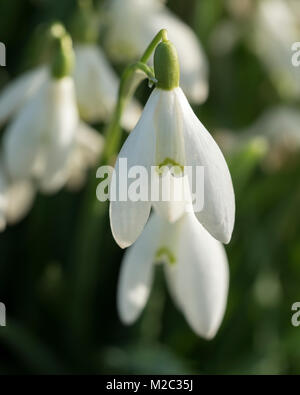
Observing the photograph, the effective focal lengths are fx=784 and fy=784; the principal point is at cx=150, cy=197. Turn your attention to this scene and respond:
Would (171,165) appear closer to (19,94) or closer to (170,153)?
(170,153)

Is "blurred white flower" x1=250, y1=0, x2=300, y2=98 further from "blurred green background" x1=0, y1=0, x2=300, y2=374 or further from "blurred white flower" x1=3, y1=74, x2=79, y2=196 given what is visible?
"blurred white flower" x1=3, y1=74, x2=79, y2=196

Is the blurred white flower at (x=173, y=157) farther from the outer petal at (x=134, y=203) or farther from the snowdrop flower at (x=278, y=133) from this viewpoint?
the snowdrop flower at (x=278, y=133)

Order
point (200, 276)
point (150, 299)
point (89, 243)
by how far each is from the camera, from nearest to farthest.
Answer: point (200, 276), point (89, 243), point (150, 299)

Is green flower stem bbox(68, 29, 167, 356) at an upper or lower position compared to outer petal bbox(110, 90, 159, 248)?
upper

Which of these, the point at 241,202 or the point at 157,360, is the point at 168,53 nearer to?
the point at 157,360

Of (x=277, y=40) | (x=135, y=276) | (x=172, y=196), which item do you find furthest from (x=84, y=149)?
(x=277, y=40)

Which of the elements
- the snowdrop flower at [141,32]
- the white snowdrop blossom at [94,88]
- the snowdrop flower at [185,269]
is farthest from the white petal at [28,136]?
the snowdrop flower at [141,32]

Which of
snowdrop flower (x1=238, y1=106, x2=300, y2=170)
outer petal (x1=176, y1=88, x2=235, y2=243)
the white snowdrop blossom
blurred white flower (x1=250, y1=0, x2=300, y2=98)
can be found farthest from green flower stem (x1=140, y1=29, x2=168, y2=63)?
blurred white flower (x1=250, y1=0, x2=300, y2=98)
